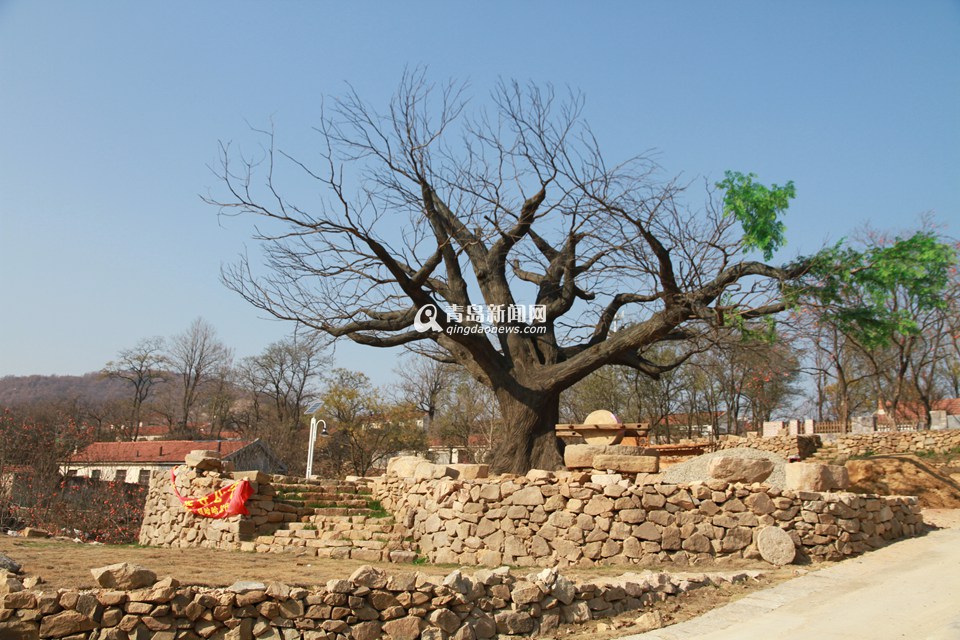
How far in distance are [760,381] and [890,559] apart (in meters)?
26.4

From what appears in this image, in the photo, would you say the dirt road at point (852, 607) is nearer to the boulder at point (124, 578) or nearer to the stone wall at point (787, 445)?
the boulder at point (124, 578)

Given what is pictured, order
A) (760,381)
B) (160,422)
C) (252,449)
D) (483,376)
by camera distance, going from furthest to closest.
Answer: (160,422) < (760,381) < (252,449) < (483,376)

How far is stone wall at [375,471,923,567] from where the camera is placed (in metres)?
8.95

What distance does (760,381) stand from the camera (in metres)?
33.8

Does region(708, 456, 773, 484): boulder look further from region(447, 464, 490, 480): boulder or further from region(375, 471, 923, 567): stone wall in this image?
region(447, 464, 490, 480): boulder

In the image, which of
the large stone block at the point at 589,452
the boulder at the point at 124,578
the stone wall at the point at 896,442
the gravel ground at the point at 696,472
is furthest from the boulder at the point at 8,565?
the stone wall at the point at 896,442

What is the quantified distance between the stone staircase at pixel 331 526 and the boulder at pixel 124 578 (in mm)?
5256

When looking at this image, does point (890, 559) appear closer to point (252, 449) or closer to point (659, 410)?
point (659, 410)

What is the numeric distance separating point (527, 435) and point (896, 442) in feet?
43.9

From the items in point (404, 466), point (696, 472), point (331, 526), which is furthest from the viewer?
point (404, 466)

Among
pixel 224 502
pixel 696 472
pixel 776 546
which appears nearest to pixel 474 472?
pixel 696 472

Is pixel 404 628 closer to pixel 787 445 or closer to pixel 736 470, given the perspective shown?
pixel 736 470

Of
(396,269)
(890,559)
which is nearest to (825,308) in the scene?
(890,559)

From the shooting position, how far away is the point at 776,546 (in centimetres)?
870
